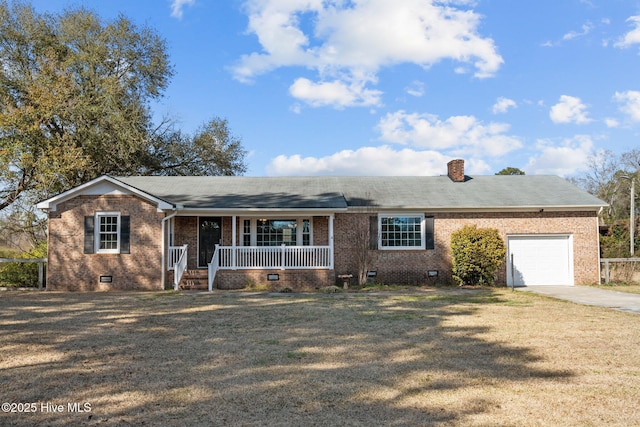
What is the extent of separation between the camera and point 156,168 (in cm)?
2959

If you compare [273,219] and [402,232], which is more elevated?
[273,219]

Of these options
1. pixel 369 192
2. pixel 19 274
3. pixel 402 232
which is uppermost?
pixel 369 192

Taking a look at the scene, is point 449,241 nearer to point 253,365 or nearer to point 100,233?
point 100,233

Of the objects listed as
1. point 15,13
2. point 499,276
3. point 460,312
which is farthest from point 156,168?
point 460,312

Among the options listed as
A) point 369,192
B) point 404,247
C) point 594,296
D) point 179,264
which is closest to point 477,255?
point 404,247

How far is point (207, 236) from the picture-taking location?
18500 mm

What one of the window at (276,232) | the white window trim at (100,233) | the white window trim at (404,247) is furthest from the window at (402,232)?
the white window trim at (100,233)

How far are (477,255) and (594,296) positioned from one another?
153 inches

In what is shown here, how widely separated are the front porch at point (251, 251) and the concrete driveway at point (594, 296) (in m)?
7.41

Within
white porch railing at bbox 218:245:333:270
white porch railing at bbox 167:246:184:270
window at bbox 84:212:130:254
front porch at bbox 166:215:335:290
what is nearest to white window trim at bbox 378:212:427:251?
front porch at bbox 166:215:335:290

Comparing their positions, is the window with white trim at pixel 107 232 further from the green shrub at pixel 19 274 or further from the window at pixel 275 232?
the window at pixel 275 232

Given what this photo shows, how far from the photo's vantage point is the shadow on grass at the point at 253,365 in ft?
16.1

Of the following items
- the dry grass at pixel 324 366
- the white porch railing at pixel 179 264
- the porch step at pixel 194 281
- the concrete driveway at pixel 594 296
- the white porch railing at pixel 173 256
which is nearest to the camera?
the dry grass at pixel 324 366

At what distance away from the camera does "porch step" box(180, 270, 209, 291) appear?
16.7 m
